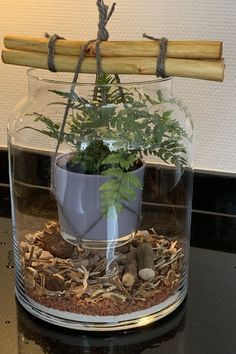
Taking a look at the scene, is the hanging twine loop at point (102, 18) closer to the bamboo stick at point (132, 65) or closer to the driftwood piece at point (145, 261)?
the bamboo stick at point (132, 65)

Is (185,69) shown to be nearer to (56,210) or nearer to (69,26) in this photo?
(56,210)

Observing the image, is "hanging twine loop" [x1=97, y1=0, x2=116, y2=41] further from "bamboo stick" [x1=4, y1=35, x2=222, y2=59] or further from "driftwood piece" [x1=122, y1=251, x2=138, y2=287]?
"driftwood piece" [x1=122, y1=251, x2=138, y2=287]

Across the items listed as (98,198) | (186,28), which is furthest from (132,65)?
(186,28)

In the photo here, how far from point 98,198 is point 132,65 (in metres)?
0.17

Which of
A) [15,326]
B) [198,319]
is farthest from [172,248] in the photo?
[15,326]

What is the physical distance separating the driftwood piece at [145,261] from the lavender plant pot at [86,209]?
0.04 meters

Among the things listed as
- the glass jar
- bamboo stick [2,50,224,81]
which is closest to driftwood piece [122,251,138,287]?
the glass jar

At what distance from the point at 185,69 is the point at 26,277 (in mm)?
345

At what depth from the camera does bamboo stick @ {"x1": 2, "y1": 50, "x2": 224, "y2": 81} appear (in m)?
0.73

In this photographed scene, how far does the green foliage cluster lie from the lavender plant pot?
13mm

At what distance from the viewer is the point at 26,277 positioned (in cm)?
85

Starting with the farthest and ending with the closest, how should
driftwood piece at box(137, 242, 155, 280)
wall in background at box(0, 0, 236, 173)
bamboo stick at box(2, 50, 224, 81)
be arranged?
wall in background at box(0, 0, 236, 173) → driftwood piece at box(137, 242, 155, 280) → bamboo stick at box(2, 50, 224, 81)

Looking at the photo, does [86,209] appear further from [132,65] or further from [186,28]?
[186,28]

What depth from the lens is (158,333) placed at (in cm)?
81
